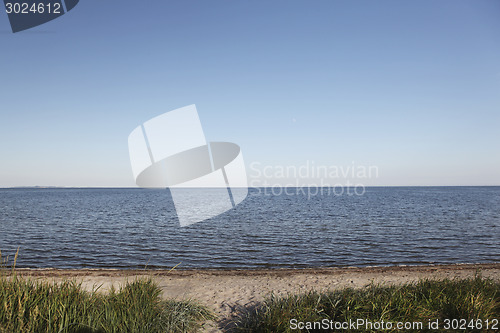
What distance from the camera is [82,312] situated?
500 cm

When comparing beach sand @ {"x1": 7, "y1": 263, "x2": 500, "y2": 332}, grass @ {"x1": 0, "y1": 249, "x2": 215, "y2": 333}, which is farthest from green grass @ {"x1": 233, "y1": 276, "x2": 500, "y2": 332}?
grass @ {"x1": 0, "y1": 249, "x2": 215, "y2": 333}

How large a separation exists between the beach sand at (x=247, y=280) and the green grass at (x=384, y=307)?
1.19m

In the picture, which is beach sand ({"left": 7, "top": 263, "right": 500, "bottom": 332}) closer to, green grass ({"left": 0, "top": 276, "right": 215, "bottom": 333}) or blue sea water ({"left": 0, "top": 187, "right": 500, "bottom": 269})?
green grass ({"left": 0, "top": 276, "right": 215, "bottom": 333})

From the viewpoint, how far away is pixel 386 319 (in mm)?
5254

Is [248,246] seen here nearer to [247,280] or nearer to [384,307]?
[247,280]

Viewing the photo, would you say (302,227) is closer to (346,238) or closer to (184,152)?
(346,238)

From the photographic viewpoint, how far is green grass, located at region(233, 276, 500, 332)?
5.45m

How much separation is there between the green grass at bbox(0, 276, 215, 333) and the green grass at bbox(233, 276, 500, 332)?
1459 millimetres

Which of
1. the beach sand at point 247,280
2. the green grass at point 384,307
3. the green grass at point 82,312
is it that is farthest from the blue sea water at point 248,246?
the green grass at point 384,307

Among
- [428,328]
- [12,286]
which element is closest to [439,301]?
A: [428,328]

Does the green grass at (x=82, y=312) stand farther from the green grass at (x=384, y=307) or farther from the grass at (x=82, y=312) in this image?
the green grass at (x=384, y=307)

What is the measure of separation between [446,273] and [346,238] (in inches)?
415

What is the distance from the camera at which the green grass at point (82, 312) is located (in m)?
4.55

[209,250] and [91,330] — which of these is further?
[209,250]
